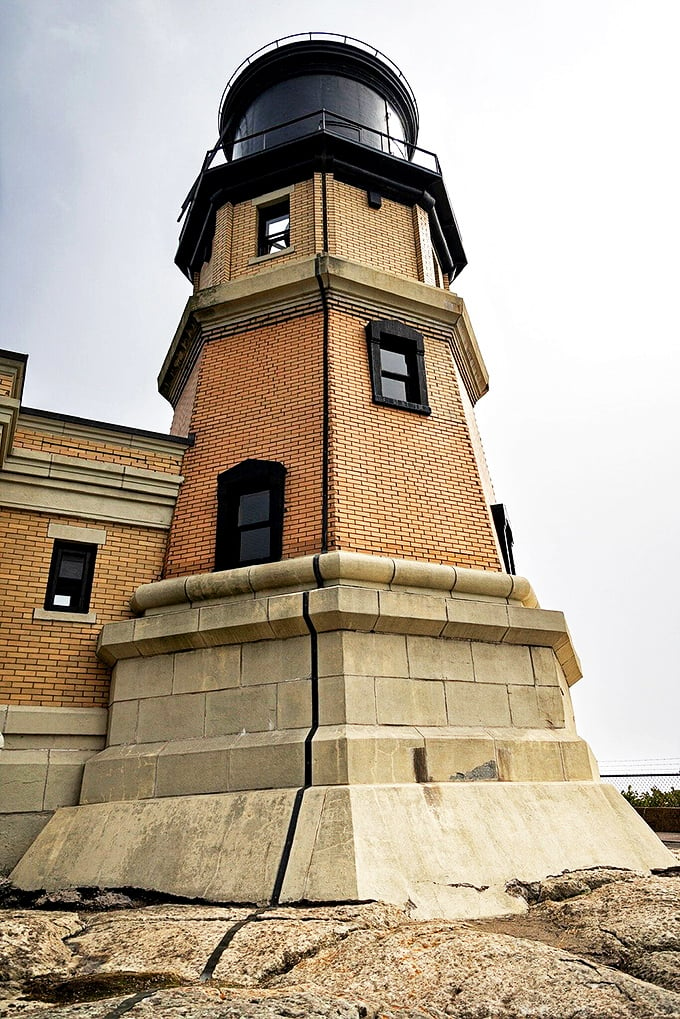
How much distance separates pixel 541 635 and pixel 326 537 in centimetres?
295

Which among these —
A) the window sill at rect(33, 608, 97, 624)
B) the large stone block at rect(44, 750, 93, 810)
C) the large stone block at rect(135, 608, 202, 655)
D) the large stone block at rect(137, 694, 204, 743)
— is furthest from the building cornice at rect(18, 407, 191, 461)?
the large stone block at rect(44, 750, 93, 810)

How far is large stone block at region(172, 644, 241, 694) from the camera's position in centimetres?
886

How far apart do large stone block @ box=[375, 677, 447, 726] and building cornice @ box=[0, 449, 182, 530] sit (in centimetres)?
439

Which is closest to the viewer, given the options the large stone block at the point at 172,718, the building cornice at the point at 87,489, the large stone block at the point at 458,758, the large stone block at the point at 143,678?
the large stone block at the point at 458,758

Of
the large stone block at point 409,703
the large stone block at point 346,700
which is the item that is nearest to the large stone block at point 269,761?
the large stone block at point 346,700

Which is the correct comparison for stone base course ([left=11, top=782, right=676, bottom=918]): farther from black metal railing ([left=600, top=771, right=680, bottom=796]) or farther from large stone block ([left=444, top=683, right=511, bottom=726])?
black metal railing ([left=600, top=771, right=680, bottom=796])

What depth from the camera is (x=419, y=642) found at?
886 cm

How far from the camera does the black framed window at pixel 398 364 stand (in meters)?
11.3

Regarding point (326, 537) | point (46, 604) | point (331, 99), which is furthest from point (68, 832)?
point (331, 99)

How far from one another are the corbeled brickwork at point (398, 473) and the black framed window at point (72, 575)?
357cm

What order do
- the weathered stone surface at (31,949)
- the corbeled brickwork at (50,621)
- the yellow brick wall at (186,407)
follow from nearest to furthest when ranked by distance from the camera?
the weathered stone surface at (31,949) < the corbeled brickwork at (50,621) < the yellow brick wall at (186,407)

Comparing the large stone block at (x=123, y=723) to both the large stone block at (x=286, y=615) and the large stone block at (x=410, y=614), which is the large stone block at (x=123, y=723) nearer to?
the large stone block at (x=286, y=615)

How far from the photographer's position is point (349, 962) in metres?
4.79

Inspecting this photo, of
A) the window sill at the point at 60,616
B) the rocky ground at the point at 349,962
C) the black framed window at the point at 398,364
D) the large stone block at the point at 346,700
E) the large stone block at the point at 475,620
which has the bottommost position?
the rocky ground at the point at 349,962
